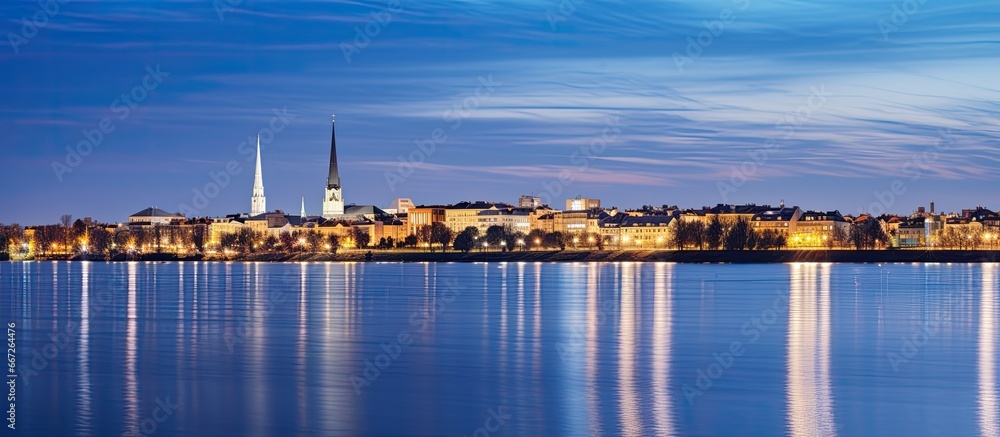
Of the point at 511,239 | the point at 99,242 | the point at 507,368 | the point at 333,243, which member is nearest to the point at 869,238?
the point at 511,239

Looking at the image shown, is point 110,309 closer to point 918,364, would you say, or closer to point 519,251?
point 918,364

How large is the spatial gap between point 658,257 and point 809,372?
71.1 metres

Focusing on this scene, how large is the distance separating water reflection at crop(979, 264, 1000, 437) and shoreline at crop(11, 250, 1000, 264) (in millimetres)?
52115

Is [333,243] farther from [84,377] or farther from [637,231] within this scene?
[84,377]

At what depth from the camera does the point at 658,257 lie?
8662cm

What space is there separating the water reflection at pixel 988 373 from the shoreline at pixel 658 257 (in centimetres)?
5211

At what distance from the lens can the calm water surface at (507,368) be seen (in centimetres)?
1223

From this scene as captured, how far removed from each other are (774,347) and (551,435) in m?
8.48

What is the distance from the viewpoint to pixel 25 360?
1734 centimetres

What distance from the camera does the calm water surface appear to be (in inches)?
481

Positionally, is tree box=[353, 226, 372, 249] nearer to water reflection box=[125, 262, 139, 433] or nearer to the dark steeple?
the dark steeple

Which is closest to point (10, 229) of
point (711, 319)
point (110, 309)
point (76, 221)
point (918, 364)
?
point (76, 221)

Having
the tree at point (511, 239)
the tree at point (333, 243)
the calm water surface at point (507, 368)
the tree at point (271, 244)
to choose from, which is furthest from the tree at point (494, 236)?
the calm water surface at point (507, 368)

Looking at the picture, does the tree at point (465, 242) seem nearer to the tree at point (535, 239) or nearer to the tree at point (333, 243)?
the tree at point (535, 239)
